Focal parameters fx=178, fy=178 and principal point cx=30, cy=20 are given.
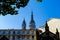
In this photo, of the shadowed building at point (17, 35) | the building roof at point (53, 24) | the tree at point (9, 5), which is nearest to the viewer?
the tree at point (9, 5)

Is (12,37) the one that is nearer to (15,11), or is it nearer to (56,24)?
(56,24)

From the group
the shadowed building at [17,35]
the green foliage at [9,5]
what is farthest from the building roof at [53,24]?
the green foliage at [9,5]

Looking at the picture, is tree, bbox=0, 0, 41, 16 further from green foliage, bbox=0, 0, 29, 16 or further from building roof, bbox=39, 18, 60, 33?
building roof, bbox=39, 18, 60, 33

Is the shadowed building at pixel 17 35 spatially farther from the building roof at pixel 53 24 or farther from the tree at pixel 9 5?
the tree at pixel 9 5

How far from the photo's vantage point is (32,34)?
3681 centimetres

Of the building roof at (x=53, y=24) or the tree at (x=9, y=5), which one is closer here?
the tree at (x=9, y=5)

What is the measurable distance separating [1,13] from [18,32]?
2367 cm

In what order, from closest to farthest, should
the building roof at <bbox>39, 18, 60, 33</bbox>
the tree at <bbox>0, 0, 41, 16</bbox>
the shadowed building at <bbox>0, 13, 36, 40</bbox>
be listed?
1. the tree at <bbox>0, 0, 41, 16</bbox>
2. the shadowed building at <bbox>0, 13, 36, 40</bbox>
3. the building roof at <bbox>39, 18, 60, 33</bbox>

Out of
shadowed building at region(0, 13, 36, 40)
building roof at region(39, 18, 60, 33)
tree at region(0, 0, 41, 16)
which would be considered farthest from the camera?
building roof at region(39, 18, 60, 33)

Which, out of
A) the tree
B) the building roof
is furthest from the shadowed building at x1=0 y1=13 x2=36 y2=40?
the tree

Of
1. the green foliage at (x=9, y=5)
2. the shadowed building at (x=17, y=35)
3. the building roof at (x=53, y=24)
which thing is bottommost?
the shadowed building at (x=17, y=35)

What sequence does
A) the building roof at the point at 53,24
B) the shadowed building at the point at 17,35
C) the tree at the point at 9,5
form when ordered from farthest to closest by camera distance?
the building roof at the point at 53,24 → the shadowed building at the point at 17,35 → the tree at the point at 9,5

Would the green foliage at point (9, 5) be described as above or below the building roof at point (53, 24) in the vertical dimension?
above

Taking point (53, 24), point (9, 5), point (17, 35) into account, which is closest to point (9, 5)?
point (9, 5)
